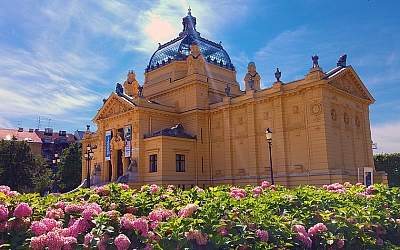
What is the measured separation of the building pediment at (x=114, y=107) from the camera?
134 ft

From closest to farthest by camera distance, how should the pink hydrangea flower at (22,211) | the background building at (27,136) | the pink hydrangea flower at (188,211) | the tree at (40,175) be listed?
the pink hydrangea flower at (22,211) < the pink hydrangea flower at (188,211) < the tree at (40,175) < the background building at (27,136)

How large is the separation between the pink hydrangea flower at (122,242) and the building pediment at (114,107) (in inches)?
1356

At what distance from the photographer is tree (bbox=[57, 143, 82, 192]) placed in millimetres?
62656

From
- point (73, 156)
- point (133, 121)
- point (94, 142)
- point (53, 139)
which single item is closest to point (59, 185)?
point (73, 156)

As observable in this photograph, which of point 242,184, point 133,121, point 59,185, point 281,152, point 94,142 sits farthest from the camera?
point 59,185

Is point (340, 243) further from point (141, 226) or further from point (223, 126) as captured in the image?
point (223, 126)

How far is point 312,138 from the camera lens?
31.3 meters

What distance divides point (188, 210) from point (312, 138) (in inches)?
1046

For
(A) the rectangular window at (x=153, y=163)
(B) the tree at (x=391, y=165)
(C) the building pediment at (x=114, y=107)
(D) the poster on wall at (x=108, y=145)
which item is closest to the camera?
(A) the rectangular window at (x=153, y=163)

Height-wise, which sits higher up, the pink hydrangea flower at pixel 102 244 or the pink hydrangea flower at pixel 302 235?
the pink hydrangea flower at pixel 102 244

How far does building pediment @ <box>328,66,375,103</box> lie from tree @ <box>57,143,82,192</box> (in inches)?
1814

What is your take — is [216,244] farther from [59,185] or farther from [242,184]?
[59,185]

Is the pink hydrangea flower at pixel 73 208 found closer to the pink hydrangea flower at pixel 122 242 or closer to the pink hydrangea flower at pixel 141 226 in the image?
the pink hydrangea flower at pixel 141 226

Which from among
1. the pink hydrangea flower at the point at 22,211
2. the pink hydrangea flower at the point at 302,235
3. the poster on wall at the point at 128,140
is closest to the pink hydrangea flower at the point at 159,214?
the pink hydrangea flower at the point at 22,211
